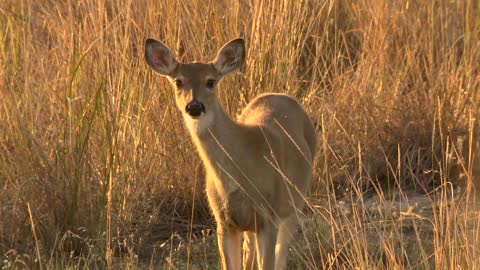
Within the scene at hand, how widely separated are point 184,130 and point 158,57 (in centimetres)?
135

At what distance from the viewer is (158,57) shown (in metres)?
7.32

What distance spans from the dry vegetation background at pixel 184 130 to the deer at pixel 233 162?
0.85ft

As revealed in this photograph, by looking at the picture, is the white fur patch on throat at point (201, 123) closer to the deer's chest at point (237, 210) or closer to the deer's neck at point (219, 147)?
the deer's neck at point (219, 147)

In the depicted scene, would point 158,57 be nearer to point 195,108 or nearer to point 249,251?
point 195,108

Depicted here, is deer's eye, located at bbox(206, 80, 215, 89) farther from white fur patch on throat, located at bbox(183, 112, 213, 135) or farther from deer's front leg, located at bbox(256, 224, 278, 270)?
deer's front leg, located at bbox(256, 224, 278, 270)

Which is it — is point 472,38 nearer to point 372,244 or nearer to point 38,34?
point 372,244

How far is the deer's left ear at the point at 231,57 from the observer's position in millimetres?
7285

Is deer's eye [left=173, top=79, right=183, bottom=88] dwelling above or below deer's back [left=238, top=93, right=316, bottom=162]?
above

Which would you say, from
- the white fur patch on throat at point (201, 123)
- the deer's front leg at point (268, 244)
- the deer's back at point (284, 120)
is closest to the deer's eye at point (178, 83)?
the white fur patch on throat at point (201, 123)

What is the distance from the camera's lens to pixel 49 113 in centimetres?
811

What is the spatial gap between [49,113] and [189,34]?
1.45m

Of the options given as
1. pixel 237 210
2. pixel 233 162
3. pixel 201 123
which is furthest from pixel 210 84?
pixel 237 210

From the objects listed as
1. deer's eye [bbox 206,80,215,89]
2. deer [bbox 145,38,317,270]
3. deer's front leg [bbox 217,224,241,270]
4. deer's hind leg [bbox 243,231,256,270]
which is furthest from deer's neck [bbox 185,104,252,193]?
deer's hind leg [bbox 243,231,256,270]

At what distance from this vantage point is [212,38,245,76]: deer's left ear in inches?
287
